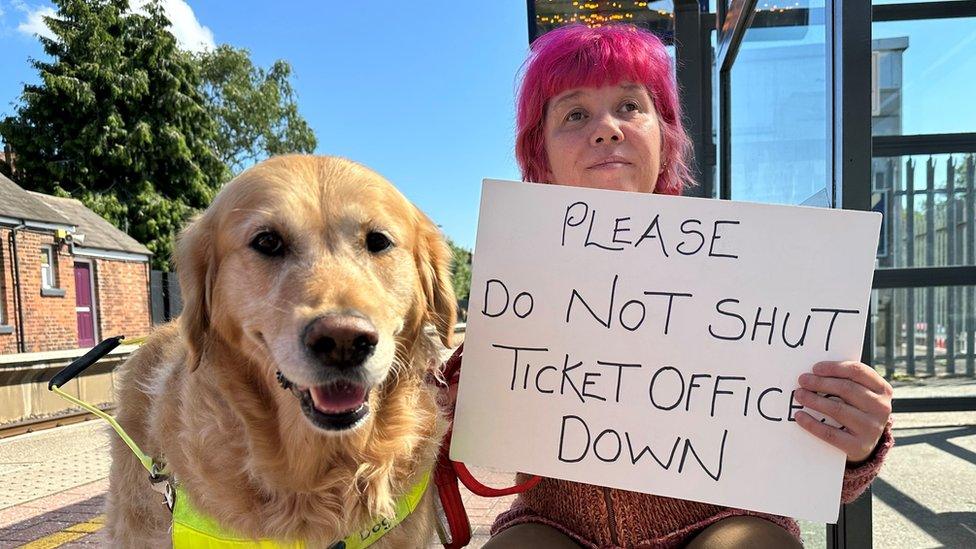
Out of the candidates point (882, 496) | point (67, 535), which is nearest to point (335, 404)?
point (67, 535)

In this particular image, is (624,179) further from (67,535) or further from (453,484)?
(67,535)

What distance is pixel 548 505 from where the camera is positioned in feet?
6.66

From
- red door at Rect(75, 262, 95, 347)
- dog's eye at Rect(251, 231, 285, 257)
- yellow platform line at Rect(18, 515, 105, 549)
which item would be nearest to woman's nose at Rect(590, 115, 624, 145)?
dog's eye at Rect(251, 231, 285, 257)

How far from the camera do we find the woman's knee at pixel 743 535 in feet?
5.68

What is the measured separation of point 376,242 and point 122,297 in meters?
19.8

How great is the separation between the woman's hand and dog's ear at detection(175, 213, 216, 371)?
A: 1.81 meters

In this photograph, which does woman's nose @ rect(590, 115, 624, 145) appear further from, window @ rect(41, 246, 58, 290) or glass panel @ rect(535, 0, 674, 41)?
window @ rect(41, 246, 58, 290)

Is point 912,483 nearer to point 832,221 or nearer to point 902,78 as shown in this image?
point 902,78

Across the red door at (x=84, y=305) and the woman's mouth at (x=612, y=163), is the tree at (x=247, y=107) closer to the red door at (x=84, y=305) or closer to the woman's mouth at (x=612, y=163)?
the red door at (x=84, y=305)

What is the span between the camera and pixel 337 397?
169 centimetres

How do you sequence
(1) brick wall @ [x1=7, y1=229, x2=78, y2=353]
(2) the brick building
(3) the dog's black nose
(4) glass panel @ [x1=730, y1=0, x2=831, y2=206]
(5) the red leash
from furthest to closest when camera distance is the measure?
(1) brick wall @ [x1=7, y1=229, x2=78, y2=353] → (2) the brick building → (4) glass panel @ [x1=730, y1=0, x2=831, y2=206] → (5) the red leash → (3) the dog's black nose

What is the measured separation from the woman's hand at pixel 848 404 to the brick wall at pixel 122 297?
18997 mm

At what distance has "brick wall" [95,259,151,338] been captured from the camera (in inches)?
700

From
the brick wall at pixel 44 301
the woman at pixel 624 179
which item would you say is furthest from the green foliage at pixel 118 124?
the woman at pixel 624 179
